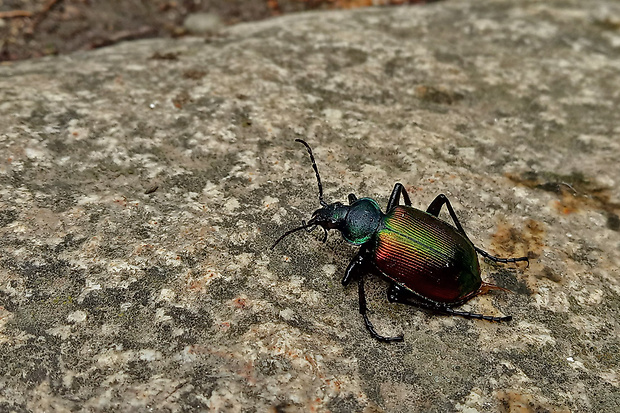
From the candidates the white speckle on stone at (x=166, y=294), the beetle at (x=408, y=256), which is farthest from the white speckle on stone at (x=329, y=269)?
the white speckle on stone at (x=166, y=294)

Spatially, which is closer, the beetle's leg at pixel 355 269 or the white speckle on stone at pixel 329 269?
the beetle's leg at pixel 355 269

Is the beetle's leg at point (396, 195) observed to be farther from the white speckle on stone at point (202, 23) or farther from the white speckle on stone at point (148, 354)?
the white speckle on stone at point (202, 23)

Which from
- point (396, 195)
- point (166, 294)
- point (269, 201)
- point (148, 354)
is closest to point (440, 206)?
point (396, 195)

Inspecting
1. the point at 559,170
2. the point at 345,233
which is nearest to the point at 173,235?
the point at 345,233

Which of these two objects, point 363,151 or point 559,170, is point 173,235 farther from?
point 559,170

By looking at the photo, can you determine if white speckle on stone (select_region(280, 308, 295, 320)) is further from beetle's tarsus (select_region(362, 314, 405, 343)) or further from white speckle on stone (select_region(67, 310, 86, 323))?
white speckle on stone (select_region(67, 310, 86, 323))

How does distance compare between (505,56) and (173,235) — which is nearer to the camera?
(173,235)

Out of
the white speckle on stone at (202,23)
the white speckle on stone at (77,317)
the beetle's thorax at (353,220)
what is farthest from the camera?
the white speckle on stone at (202,23)

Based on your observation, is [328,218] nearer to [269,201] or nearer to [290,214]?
[290,214]
